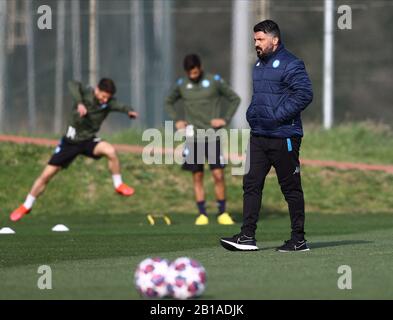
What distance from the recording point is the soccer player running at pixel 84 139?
18.8m

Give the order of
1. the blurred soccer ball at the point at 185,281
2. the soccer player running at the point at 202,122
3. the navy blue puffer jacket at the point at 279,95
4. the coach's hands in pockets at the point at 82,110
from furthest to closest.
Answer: the soccer player running at the point at 202,122, the coach's hands in pockets at the point at 82,110, the navy blue puffer jacket at the point at 279,95, the blurred soccer ball at the point at 185,281

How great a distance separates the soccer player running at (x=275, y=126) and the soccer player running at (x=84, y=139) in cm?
587

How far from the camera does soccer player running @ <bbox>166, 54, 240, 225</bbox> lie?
1898 centimetres

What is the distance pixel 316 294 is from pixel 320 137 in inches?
671

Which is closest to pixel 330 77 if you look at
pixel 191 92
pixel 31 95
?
pixel 31 95

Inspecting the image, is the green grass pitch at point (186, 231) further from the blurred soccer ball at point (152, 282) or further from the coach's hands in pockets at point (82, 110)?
the coach's hands in pockets at point (82, 110)

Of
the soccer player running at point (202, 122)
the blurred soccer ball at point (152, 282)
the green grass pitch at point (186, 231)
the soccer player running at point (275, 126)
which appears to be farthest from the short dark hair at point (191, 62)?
the blurred soccer ball at point (152, 282)

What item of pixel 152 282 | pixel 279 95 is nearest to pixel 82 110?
pixel 279 95

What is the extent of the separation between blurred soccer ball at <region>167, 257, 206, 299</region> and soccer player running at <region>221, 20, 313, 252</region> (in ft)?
12.0

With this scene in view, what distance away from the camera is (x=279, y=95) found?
12.9 meters

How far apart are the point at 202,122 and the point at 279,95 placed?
634 centimetres

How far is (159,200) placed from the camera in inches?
877

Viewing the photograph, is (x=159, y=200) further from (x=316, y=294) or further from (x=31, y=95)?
(x=316, y=294)

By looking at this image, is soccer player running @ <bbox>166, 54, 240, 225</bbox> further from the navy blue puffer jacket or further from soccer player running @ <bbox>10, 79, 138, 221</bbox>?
the navy blue puffer jacket
